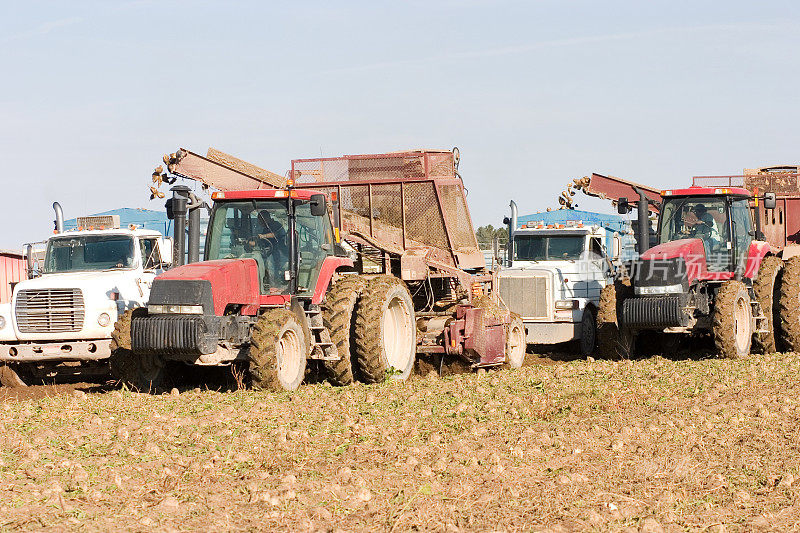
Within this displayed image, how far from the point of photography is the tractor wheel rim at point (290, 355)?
12.3 m

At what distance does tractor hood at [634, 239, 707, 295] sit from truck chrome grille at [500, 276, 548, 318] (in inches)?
125

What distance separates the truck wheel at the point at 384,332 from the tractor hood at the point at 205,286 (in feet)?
5.34

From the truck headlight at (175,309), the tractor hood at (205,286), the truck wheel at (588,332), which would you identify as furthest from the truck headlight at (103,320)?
the truck wheel at (588,332)

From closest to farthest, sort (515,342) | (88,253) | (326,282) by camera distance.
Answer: (326,282) < (88,253) < (515,342)

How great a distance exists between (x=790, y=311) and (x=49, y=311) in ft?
35.9

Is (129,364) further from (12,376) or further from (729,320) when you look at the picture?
(729,320)

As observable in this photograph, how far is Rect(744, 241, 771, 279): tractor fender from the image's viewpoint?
16859mm

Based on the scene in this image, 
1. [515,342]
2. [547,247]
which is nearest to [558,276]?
[547,247]

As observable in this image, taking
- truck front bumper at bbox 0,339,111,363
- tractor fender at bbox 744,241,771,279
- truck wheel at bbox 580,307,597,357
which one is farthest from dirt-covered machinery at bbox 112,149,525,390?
tractor fender at bbox 744,241,771,279

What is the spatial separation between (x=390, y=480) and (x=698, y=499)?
207cm

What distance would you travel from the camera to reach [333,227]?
13602mm

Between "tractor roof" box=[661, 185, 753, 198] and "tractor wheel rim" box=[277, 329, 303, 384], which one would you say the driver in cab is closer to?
"tractor roof" box=[661, 185, 753, 198]

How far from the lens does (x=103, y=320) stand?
13953 mm

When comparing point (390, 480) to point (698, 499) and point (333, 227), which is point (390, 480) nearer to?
point (698, 499)
